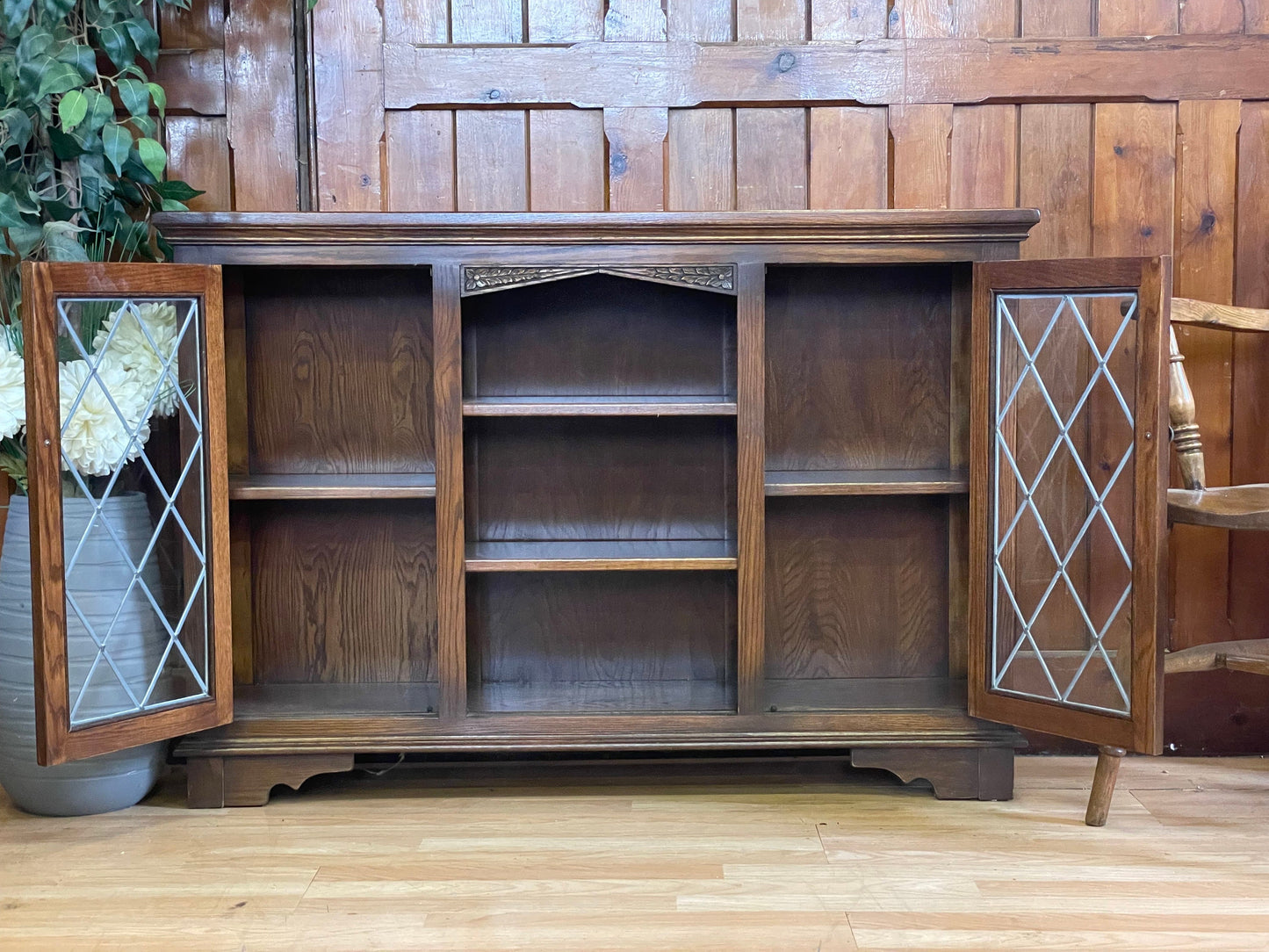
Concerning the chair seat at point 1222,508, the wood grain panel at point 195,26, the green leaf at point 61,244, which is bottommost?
the chair seat at point 1222,508

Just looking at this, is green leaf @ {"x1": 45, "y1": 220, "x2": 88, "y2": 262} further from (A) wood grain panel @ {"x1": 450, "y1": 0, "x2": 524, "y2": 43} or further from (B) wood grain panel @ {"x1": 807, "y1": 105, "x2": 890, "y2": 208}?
(B) wood grain panel @ {"x1": 807, "y1": 105, "x2": 890, "y2": 208}

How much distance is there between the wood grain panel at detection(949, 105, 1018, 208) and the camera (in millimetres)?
2273

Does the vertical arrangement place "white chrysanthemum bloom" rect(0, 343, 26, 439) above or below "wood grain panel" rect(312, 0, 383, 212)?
below

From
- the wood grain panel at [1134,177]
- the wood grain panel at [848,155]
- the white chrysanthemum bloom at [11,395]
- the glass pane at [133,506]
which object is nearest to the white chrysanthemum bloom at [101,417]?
the glass pane at [133,506]

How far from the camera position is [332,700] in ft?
6.91

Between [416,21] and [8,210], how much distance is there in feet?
2.95

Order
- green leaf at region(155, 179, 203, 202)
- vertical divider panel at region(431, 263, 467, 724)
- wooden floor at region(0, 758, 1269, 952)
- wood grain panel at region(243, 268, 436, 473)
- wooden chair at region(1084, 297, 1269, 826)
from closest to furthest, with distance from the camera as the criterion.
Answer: wooden floor at region(0, 758, 1269, 952) → wooden chair at region(1084, 297, 1269, 826) → vertical divider panel at region(431, 263, 467, 724) → green leaf at region(155, 179, 203, 202) → wood grain panel at region(243, 268, 436, 473)

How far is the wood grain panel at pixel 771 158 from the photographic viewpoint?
7.48 feet

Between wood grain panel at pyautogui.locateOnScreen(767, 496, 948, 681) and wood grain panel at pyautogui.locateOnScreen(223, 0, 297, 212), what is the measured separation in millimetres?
1290

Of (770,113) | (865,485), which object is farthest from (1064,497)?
(770,113)

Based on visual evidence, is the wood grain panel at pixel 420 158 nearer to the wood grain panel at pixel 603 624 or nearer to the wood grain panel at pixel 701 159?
the wood grain panel at pixel 701 159

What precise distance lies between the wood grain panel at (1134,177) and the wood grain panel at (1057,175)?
0.8 inches

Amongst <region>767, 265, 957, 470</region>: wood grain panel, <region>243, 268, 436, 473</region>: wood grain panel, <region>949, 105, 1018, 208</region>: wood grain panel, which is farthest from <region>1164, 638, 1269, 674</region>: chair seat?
<region>243, 268, 436, 473</region>: wood grain panel

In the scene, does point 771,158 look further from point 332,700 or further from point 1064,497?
point 332,700
